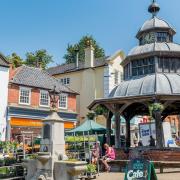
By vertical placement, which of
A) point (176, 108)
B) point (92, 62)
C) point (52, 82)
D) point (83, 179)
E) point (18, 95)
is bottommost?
point (83, 179)

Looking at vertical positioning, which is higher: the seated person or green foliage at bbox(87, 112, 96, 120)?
green foliage at bbox(87, 112, 96, 120)

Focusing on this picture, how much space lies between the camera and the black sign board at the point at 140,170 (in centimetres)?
1004

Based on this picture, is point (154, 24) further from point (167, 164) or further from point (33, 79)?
point (33, 79)

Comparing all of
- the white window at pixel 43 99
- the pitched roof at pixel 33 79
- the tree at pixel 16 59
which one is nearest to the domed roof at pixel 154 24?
the pitched roof at pixel 33 79

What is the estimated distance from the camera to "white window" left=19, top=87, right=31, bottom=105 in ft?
96.6

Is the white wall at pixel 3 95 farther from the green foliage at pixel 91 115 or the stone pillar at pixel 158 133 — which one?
the stone pillar at pixel 158 133

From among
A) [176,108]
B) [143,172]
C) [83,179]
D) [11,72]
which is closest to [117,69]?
[11,72]

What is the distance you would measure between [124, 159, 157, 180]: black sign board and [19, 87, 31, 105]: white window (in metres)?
20.6

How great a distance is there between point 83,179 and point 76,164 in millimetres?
2427

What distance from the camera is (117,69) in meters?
36.8

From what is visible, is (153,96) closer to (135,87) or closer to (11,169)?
(135,87)

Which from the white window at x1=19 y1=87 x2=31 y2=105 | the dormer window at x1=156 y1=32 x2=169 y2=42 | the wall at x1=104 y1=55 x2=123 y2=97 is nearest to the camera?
the dormer window at x1=156 y1=32 x2=169 y2=42

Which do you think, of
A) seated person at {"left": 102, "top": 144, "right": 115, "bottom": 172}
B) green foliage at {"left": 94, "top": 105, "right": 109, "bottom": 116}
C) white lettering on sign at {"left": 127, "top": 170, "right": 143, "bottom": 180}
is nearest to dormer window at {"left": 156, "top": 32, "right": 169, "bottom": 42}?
green foliage at {"left": 94, "top": 105, "right": 109, "bottom": 116}

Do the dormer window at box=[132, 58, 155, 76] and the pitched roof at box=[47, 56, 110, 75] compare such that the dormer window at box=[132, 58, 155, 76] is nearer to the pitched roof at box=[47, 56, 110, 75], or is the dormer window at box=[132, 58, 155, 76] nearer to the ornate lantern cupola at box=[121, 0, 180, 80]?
the ornate lantern cupola at box=[121, 0, 180, 80]
